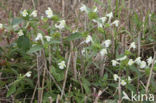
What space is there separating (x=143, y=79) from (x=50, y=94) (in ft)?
2.02

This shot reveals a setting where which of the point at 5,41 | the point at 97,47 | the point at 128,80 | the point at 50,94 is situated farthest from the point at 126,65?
the point at 5,41

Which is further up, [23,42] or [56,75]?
[23,42]

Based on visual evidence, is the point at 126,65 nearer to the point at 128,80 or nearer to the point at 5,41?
the point at 128,80

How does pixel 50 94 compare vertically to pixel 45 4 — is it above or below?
below

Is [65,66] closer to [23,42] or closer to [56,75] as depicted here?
[56,75]

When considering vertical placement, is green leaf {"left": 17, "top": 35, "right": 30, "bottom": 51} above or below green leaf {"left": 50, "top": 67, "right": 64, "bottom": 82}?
above

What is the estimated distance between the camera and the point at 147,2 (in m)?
2.41

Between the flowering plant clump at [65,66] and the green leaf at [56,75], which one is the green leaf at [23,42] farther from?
the green leaf at [56,75]

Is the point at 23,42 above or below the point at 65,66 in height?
above

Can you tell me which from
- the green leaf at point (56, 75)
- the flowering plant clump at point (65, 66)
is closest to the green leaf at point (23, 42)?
the flowering plant clump at point (65, 66)

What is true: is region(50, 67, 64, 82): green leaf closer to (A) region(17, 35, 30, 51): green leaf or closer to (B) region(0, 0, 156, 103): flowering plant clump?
(B) region(0, 0, 156, 103): flowering plant clump

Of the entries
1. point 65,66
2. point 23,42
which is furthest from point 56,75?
point 23,42

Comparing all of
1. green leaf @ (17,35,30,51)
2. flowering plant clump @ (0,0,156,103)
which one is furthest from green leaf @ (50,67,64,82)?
green leaf @ (17,35,30,51)

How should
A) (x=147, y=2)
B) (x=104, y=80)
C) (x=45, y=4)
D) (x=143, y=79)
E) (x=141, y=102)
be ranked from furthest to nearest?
(x=45, y=4) → (x=147, y=2) → (x=143, y=79) → (x=104, y=80) → (x=141, y=102)
